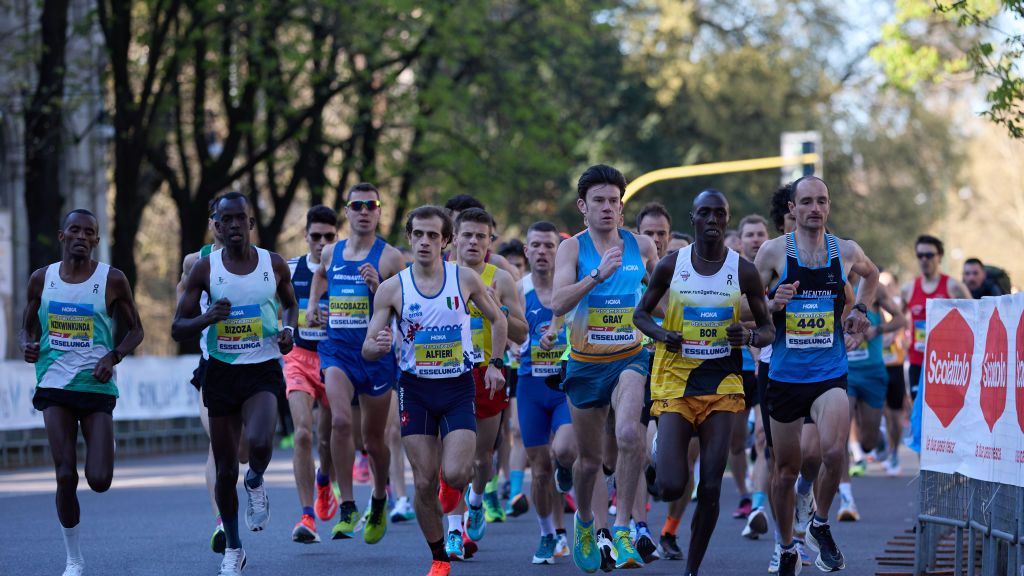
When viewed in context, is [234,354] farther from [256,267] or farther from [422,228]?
[422,228]

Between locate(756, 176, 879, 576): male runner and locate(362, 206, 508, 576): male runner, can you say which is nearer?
locate(362, 206, 508, 576): male runner

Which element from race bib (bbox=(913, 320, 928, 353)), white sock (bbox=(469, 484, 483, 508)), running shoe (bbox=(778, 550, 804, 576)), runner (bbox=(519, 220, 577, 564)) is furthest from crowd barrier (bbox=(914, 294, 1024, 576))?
race bib (bbox=(913, 320, 928, 353))

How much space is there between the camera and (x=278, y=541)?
1268 cm

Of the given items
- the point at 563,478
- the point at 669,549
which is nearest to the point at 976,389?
the point at 563,478

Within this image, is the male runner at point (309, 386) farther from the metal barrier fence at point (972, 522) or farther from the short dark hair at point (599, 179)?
the metal barrier fence at point (972, 522)

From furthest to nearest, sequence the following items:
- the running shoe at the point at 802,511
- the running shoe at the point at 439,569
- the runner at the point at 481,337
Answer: the runner at the point at 481,337
the running shoe at the point at 802,511
the running shoe at the point at 439,569

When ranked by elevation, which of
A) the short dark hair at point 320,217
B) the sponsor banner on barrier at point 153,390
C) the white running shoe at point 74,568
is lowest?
the sponsor banner on barrier at point 153,390

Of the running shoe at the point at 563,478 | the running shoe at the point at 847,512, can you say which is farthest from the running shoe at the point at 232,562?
the running shoe at the point at 847,512

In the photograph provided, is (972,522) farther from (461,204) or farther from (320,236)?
(320,236)

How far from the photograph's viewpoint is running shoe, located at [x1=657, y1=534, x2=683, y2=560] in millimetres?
11500

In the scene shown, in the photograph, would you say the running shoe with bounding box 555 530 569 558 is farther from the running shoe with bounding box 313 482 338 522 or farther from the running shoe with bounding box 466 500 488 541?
the running shoe with bounding box 313 482 338 522

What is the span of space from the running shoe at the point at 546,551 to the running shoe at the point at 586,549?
1.20 metres

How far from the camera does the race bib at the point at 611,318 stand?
396 inches

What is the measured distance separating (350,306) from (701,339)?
3667 millimetres
